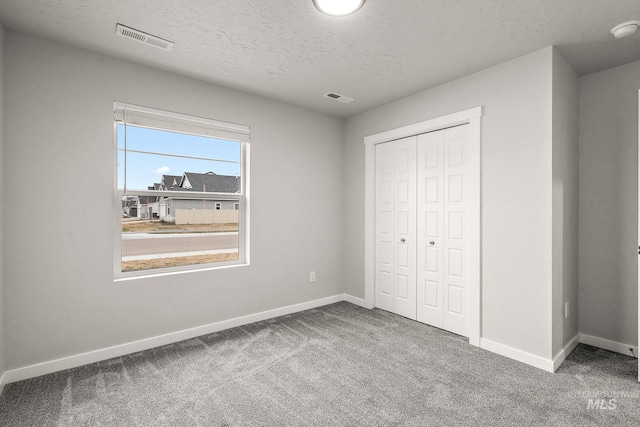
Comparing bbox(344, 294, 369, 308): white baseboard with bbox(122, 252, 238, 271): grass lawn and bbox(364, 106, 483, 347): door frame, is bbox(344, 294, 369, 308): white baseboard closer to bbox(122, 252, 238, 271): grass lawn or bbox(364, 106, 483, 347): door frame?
bbox(364, 106, 483, 347): door frame

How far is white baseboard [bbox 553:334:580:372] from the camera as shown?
251 cm

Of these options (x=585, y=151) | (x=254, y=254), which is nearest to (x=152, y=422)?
(x=254, y=254)

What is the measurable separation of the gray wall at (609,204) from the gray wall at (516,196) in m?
0.82

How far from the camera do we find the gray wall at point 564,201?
2561 mm

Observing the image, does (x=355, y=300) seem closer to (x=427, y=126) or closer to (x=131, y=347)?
(x=427, y=126)

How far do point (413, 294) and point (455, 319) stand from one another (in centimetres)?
53

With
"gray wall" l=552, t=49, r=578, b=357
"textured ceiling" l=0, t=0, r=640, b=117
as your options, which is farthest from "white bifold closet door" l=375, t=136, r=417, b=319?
"gray wall" l=552, t=49, r=578, b=357

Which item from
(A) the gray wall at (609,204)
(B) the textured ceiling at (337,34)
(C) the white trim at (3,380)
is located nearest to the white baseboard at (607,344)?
(A) the gray wall at (609,204)

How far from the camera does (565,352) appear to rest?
8.84ft

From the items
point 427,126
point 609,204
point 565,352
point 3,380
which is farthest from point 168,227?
point 609,204

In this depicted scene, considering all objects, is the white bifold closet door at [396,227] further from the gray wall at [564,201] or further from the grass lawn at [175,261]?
the grass lawn at [175,261]

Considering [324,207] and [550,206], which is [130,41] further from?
[550,206]

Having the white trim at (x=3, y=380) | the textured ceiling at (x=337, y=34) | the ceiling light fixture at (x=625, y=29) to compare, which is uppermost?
the textured ceiling at (x=337, y=34)

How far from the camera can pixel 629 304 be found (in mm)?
2785
